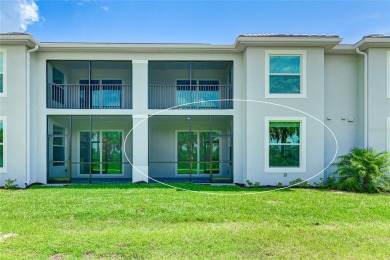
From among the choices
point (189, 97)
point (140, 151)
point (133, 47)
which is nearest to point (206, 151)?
point (189, 97)

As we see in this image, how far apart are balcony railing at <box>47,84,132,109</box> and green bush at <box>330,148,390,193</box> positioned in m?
9.81

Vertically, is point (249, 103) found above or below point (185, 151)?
above

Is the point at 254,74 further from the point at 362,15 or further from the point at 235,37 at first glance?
the point at 362,15

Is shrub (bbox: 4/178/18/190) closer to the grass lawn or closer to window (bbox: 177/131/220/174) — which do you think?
the grass lawn

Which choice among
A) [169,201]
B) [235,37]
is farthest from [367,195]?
[235,37]

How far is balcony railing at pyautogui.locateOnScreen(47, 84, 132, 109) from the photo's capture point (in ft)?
46.2

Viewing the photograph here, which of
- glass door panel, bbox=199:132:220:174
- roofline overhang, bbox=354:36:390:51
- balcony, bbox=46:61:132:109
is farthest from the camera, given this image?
glass door panel, bbox=199:132:220:174

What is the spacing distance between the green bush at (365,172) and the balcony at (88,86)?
9.82m

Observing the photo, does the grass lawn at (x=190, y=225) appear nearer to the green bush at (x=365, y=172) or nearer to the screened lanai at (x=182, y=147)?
the green bush at (x=365, y=172)

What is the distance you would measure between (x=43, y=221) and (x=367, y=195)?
32.4 ft

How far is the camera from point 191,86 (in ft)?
49.3

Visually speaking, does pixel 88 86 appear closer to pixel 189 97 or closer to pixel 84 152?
pixel 84 152

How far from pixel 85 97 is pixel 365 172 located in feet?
42.0

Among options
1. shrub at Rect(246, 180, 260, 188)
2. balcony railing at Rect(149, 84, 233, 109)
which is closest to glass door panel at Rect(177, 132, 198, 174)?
balcony railing at Rect(149, 84, 233, 109)
